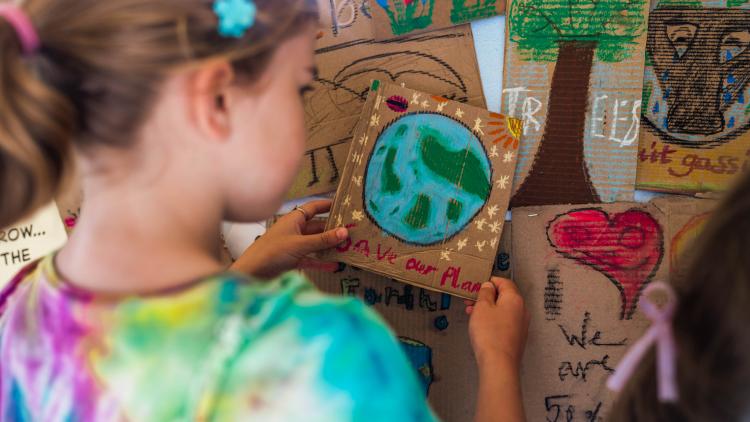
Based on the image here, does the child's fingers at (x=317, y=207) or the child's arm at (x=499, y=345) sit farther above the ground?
the child's fingers at (x=317, y=207)

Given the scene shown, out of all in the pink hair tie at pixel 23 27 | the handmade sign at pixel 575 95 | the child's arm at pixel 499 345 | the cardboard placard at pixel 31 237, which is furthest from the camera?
the cardboard placard at pixel 31 237

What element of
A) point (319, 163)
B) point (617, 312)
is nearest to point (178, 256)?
point (319, 163)

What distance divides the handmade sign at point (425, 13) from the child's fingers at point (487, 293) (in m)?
0.29

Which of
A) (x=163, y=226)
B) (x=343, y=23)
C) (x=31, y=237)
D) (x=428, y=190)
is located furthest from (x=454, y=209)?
(x=31, y=237)

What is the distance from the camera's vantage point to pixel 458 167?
70cm

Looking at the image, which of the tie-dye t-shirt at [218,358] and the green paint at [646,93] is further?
the green paint at [646,93]

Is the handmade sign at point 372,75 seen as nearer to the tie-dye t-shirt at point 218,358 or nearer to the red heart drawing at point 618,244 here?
the red heart drawing at point 618,244

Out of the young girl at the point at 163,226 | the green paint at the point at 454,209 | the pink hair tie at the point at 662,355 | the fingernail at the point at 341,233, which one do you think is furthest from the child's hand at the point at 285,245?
the pink hair tie at the point at 662,355

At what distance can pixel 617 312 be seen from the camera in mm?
706

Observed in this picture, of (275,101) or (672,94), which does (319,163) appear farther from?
(672,94)

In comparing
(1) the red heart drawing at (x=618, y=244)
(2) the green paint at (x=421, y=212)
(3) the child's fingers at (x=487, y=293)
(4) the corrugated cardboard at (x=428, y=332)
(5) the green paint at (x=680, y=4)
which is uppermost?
(5) the green paint at (x=680, y=4)

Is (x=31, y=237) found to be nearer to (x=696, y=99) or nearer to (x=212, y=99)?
(x=212, y=99)

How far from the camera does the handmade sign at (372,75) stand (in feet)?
2.33

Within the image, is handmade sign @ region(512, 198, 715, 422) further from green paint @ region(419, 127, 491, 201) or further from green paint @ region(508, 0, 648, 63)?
green paint @ region(508, 0, 648, 63)
